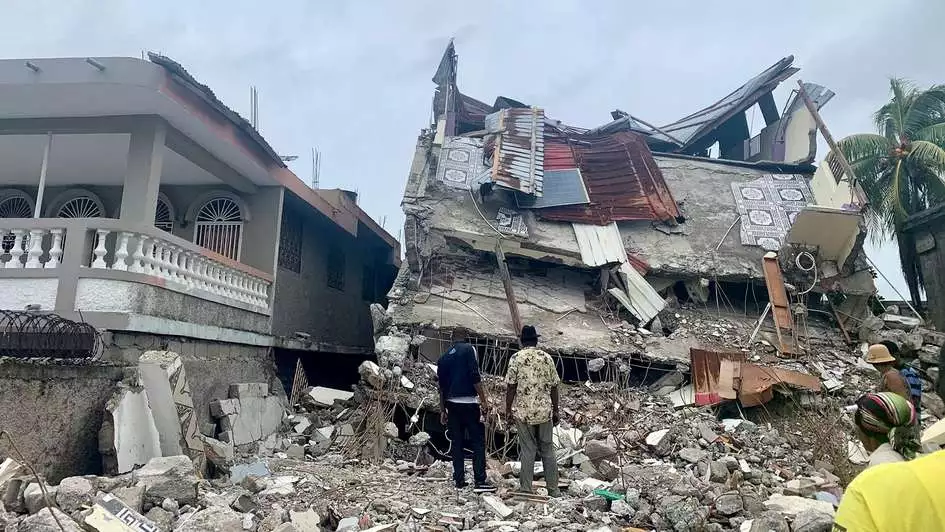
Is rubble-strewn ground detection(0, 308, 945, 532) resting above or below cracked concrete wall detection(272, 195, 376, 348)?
below

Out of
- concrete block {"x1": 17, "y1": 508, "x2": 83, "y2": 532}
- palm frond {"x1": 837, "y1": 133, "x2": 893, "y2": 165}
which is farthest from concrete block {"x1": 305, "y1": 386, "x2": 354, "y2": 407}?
palm frond {"x1": 837, "y1": 133, "x2": 893, "y2": 165}

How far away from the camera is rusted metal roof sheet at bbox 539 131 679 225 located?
36.4 feet

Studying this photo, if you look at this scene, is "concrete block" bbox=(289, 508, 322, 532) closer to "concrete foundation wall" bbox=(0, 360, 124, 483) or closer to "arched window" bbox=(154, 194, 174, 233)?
"concrete foundation wall" bbox=(0, 360, 124, 483)

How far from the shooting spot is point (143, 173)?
266 inches

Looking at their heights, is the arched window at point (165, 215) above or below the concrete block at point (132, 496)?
above

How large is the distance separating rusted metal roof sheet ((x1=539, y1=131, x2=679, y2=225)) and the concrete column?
20.5 ft

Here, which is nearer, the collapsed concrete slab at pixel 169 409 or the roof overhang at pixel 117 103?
the collapsed concrete slab at pixel 169 409

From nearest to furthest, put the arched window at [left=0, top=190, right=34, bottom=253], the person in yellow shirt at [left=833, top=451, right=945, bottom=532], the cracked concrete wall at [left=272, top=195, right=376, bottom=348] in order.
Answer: the person in yellow shirt at [left=833, top=451, right=945, bottom=532]
the arched window at [left=0, top=190, right=34, bottom=253]
the cracked concrete wall at [left=272, top=195, right=376, bottom=348]

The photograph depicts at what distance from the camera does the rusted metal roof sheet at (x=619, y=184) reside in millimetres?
11094

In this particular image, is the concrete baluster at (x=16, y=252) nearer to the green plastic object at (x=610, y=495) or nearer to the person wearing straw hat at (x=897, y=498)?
the green plastic object at (x=610, y=495)

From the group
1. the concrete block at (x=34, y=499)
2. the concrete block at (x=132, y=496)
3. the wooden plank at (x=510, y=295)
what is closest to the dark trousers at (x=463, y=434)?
the concrete block at (x=132, y=496)

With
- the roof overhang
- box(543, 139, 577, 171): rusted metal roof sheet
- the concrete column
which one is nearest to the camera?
the roof overhang

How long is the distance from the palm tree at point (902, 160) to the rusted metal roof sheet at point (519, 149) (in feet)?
29.7

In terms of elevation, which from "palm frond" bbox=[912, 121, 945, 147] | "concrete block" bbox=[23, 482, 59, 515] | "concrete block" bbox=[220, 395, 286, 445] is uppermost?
"palm frond" bbox=[912, 121, 945, 147]
